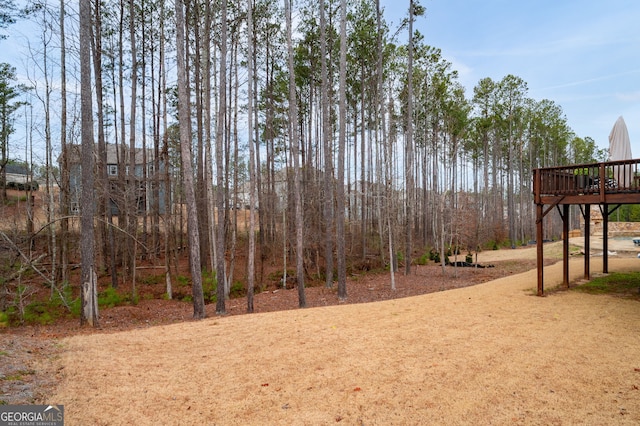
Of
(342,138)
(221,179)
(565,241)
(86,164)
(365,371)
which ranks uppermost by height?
(342,138)

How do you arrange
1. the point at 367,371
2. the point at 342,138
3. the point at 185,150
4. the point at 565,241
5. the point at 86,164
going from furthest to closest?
the point at 342,138, the point at 565,241, the point at 185,150, the point at 86,164, the point at 367,371

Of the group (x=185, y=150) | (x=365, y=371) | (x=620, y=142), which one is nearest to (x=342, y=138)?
(x=185, y=150)

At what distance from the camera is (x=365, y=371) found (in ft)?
15.1

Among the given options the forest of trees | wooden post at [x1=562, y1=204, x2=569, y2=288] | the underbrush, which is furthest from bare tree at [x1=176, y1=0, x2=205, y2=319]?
the underbrush

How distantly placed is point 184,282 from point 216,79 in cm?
913

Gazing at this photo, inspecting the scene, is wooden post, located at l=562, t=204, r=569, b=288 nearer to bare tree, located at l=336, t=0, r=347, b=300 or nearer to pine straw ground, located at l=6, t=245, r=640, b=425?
pine straw ground, located at l=6, t=245, r=640, b=425

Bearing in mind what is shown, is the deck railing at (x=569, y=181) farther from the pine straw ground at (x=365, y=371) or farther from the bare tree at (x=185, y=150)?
the bare tree at (x=185, y=150)

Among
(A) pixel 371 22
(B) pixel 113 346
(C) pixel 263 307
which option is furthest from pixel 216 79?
(B) pixel 113 346

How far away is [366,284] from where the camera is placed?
15898 millimetres

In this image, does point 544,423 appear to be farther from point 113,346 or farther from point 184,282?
point 184,282

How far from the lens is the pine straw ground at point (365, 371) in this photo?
3600mm

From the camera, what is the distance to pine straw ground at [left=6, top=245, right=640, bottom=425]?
11.8ft

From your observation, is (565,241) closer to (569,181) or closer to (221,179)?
(569,181)

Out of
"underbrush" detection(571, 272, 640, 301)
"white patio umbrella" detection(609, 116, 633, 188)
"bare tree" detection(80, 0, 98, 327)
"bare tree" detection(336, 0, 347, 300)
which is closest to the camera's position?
"bare tree" detection(80, 0, 98, 327)
